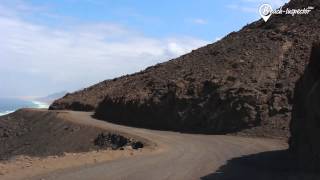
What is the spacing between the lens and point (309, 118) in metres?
18.2

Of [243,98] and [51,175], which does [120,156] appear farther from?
[243,98]

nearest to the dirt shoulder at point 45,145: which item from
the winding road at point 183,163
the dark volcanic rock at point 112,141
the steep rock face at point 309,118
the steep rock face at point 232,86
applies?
Result: the dark volcanic rock at point 112,141

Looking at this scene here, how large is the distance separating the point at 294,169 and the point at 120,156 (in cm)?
854

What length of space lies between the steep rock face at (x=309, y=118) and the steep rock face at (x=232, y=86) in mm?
11583

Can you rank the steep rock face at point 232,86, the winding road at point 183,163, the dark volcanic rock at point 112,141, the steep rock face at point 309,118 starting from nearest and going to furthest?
→ the steep rock face at point 309,118 < the winding road at point 183,163 < the dark volcanic rock at point 112,141 < the steep rock face at point 232,86

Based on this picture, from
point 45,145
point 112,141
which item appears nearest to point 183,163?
point 112,141

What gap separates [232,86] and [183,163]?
2193 cm

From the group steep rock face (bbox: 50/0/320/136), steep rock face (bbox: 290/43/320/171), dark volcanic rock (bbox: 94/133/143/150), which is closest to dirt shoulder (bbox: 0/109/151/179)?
dark volcanic rock (bbox: 94/133/143/150)

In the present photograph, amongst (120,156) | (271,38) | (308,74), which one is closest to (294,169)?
(308,74)

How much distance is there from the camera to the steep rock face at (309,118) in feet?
55.2

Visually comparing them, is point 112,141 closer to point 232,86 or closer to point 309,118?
point 232,86

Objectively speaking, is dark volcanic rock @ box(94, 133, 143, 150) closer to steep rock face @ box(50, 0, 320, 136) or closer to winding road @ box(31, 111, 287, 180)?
winding road @ box(31, 111, 287, 180)

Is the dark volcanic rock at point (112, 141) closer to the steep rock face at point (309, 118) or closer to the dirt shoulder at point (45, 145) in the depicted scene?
the dirt shoulder at point (45, 145)

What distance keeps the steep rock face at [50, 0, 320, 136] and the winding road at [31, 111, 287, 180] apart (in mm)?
6114
